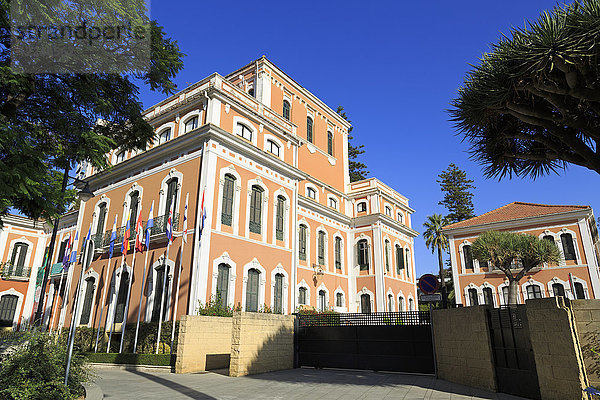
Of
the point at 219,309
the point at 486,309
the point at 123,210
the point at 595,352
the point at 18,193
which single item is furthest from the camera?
the point at 123,210

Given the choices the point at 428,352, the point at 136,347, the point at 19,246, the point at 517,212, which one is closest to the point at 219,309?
the point at 136,347

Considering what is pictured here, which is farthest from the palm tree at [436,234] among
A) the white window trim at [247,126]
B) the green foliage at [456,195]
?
the white window trim at [247,126]

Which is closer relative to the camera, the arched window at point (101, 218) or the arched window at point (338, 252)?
the arched window at point (101, 218)

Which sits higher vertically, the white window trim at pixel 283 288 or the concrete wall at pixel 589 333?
the white window trim at pixel 283 288

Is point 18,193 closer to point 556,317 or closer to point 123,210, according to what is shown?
point 556,317

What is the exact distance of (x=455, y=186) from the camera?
52.3 m

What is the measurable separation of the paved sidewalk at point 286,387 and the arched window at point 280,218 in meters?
9.27

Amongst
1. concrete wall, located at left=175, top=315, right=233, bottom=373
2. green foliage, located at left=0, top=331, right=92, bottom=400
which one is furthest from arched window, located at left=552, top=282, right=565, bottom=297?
green foliage, located at left=0, top=331, right=92, bottom=400

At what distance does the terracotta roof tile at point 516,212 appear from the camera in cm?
3127

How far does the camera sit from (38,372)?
7.17 m

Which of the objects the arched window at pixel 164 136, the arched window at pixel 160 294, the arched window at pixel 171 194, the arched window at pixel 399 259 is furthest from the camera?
the arched window at pixel 399 259

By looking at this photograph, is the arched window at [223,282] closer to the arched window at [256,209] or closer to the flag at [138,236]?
the arched window at [256,209]

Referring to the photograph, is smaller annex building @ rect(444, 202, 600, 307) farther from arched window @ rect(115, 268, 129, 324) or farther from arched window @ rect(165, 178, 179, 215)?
arched window @ rect(115, 268, 129, 324)

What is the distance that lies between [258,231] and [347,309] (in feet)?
42.9
